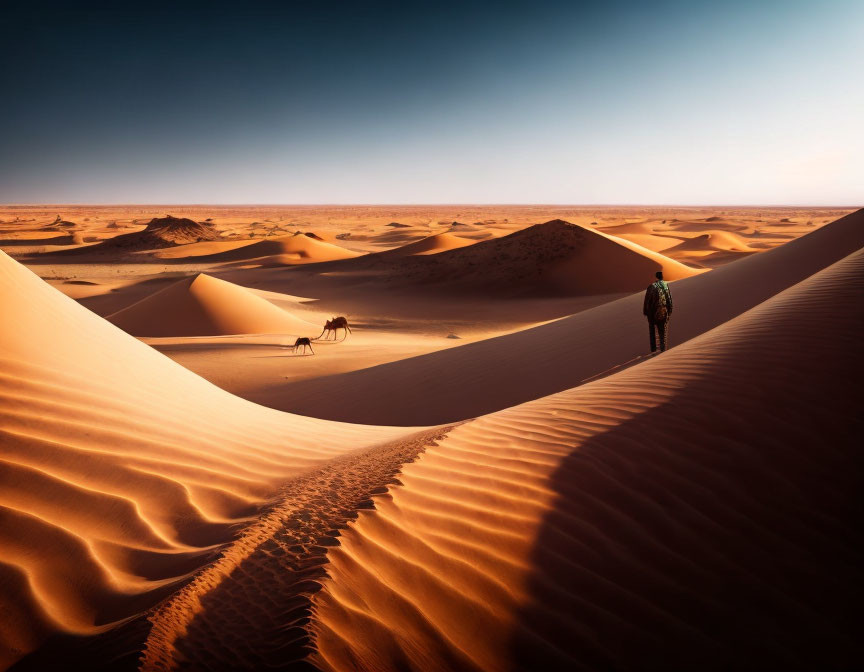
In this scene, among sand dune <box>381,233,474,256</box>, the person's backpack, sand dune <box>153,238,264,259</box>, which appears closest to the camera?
the person's backpack

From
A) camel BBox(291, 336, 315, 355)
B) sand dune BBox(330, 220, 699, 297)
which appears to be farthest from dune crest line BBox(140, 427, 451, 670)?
sand dune BBox(330, 220, 699, 297)

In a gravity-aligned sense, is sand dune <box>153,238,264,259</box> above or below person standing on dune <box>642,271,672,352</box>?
below

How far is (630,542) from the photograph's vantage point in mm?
Answer: 2809

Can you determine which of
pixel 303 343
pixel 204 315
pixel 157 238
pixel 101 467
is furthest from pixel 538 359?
pixel 157 238

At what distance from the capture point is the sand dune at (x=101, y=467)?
106 inches

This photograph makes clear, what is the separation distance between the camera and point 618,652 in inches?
87.6

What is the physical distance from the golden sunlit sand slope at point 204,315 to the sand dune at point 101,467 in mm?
13846

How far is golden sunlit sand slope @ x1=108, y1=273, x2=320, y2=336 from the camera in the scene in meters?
18.8

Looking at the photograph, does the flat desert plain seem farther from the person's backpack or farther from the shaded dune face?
the person's backpack

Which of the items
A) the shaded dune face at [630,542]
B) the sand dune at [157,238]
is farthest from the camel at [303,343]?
the sand dune at [157,238]

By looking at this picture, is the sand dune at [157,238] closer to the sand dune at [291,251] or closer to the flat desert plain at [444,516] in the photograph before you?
the sand dune at [291,251]

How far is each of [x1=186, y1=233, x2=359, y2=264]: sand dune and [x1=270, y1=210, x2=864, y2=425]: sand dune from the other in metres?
32.2

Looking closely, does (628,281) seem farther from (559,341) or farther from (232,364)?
(232,364)

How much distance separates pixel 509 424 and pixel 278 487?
186 centimetres
